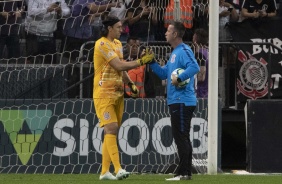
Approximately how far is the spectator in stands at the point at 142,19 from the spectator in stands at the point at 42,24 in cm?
106

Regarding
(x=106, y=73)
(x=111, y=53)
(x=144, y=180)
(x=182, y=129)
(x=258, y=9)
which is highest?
(x=258, y=9)

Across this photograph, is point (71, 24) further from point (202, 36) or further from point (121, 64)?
point (121, 64)

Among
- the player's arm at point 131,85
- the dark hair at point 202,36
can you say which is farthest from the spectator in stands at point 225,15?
the player's arm at point 131,85

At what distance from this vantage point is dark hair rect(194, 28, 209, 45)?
50.9 ft

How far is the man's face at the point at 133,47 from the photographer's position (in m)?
15.8

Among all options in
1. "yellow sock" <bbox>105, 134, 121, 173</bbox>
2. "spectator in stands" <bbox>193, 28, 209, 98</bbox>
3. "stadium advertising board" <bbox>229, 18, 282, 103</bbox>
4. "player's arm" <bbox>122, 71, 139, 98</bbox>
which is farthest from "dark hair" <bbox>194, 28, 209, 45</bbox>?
"yellow sock" <bbox>105, 134, 121, 173</bbox>

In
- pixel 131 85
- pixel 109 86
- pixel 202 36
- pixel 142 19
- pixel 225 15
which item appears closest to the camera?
pixel 109 86

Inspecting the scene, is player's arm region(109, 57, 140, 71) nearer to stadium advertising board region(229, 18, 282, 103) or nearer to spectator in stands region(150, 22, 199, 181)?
spectator in stands region(150, 22, 199, 181)

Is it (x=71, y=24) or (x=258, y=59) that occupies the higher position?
(x=71, y=24)

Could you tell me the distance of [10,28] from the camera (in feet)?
50.4

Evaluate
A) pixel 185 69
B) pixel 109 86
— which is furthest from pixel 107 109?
pixel 185 69

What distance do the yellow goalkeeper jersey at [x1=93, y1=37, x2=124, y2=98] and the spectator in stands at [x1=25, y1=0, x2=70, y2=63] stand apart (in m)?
2.57

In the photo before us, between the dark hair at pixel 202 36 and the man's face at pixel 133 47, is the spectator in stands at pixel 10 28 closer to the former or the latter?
the man's face at pixel 133 47

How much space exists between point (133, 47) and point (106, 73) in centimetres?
274
